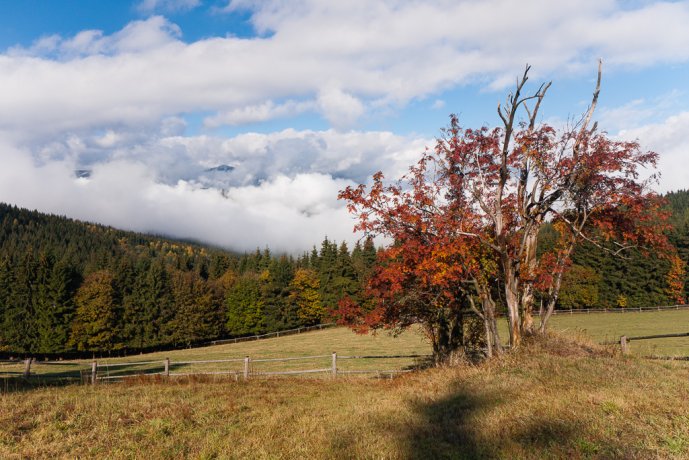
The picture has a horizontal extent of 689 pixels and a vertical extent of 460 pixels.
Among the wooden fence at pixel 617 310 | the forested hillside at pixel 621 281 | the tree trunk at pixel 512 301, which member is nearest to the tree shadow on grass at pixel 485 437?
the tree trunk at pixel 512 301

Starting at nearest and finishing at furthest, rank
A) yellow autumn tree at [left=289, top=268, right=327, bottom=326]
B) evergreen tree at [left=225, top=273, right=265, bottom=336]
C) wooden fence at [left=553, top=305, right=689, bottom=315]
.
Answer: wooden fence at [left=553, top=305, right=689, bottom=315], evergreen tree at [left=225, top=273, right=265, bottom=336], yellow autumn tree at [left=289, top=268, right=327, bottom=326]

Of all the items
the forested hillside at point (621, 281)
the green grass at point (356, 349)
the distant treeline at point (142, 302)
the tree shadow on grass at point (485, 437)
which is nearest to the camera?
the tree shadow on grass at point (485, 437)

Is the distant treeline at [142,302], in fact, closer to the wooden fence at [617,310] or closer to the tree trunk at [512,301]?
the tree trunk at [512,301]

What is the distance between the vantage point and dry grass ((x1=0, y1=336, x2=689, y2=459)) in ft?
22.5

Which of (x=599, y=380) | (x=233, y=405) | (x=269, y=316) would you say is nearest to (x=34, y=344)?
(x=269, y=316)

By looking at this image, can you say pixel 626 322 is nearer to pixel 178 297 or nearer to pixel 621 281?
pixel 621 281

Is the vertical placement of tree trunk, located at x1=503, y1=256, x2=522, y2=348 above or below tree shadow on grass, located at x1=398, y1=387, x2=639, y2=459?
above

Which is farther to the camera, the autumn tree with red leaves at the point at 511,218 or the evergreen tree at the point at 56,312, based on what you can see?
the evergreen tree at the point at 56,312

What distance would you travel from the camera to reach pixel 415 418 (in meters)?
8.91

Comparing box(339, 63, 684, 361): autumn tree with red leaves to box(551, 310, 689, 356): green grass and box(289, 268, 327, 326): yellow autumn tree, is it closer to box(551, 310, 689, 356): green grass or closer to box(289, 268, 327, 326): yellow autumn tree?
box(551, 310, 689, 356): green grass

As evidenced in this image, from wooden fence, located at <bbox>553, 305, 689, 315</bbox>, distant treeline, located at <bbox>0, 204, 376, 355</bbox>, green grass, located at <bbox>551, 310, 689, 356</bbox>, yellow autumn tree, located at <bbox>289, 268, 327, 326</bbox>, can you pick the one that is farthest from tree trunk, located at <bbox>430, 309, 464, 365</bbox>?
wooden fence, located at <bbox>553, 305, 689, 315</bbox>

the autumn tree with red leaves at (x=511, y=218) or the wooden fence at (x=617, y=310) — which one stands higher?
the autumn tree with red leaves at (x=511, y=218)

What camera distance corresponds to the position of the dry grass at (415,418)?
22.5 feet

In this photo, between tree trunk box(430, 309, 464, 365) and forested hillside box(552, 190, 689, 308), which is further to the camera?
forested hillside box(552, 190, 689, 308)
